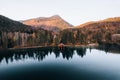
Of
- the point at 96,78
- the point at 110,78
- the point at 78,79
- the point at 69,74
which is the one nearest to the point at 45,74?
the point at 69,74

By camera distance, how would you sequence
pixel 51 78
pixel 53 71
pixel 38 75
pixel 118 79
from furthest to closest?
pixel 53 71, pixel 38 75, pixel 51 78, pixel 118 79

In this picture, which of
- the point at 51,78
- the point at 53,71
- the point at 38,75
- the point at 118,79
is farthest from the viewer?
the point at 53,71

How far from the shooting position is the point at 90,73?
108875mm

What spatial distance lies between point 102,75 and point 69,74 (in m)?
19.6

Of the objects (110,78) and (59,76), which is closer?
(110,78)

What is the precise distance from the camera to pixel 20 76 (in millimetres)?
106438

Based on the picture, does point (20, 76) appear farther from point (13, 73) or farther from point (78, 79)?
point (78, 79)

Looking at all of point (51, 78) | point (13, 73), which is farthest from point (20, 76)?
point (51, 78)

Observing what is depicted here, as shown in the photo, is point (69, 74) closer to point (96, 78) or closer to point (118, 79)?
point (96, 78)

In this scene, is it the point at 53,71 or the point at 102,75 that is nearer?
the point at 102,75

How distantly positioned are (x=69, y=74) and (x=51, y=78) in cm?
1354

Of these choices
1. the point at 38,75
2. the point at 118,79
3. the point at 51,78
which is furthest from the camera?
the point at 38,75

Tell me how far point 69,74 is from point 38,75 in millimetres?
18617

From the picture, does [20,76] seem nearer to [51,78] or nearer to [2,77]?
[2,77]
